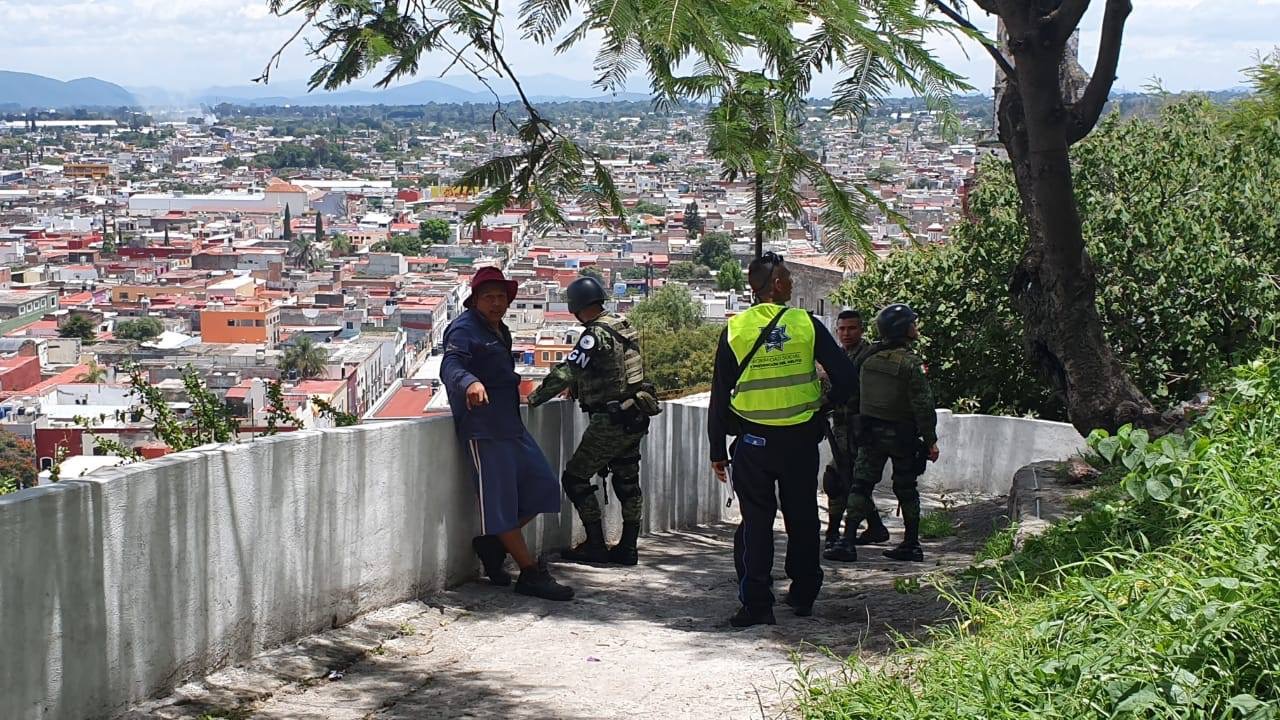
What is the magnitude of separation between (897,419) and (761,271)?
2407 mm

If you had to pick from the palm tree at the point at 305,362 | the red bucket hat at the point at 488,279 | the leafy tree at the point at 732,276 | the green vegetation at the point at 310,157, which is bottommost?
the palm tree at the point at 305,362

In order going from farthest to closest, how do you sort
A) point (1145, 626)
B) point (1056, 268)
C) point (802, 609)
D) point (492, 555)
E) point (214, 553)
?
1. point (1056, 268)
2. point (492, 555)
3. point (802, 609)
4. point (214, 553)
5. point (1145, 626)

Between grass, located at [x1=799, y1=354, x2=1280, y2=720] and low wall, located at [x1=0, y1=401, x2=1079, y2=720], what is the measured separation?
2.07 metres

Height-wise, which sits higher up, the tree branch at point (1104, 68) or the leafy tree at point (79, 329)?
the tree branch at point (1104, 68)

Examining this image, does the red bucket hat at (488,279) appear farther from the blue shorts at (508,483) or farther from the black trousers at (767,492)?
the black trousers at (767,492)

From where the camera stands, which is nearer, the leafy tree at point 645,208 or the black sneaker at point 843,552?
the black sneaker at point 843,552

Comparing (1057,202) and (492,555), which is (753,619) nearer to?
(492,555)

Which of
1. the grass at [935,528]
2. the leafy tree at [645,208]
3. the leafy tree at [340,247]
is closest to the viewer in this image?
the leafy tree at [645,208]

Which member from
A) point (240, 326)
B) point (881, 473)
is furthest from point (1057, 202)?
point (240, 326)

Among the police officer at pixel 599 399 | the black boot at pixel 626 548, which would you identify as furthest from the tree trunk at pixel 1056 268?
the black boot at pixel 626 548

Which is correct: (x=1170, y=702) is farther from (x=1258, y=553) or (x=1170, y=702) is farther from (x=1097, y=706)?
(x=1258, y=553)

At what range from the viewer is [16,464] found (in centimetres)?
786

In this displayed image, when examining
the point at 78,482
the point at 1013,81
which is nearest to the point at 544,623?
the point at 78,482

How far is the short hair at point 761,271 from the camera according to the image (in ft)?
20.0
